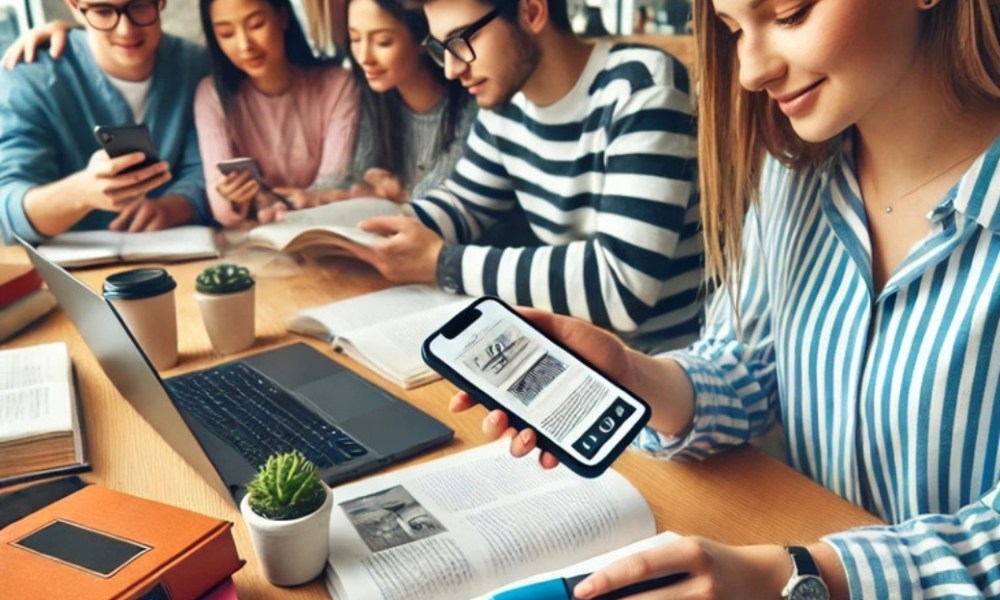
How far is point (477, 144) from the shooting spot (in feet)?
4.36

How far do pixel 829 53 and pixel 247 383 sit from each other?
71 centimetres

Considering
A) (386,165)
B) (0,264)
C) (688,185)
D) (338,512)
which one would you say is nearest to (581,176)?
(688,185)

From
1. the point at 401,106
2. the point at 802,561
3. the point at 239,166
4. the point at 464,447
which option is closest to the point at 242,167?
the point at 239,166

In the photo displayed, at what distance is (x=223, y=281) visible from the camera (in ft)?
3.64

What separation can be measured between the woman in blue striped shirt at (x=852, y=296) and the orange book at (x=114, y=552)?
0.80 ft

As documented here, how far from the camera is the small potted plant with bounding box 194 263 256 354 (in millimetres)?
1097

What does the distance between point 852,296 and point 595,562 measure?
1.24 ft

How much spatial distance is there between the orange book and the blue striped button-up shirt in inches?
17.6

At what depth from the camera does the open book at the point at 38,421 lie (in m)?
0.84

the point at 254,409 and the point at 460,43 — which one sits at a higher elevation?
the point at 460,43

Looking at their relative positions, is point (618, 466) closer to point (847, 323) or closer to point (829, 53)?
point (847, 323)

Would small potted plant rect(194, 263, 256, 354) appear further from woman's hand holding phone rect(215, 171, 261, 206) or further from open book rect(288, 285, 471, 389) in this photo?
woman's hand holding phone rect(215, 171, 261, 206)

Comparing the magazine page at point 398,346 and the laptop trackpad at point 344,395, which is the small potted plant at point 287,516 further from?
the magazine page at point 398,346

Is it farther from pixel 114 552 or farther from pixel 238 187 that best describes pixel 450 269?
pixel 114 552
